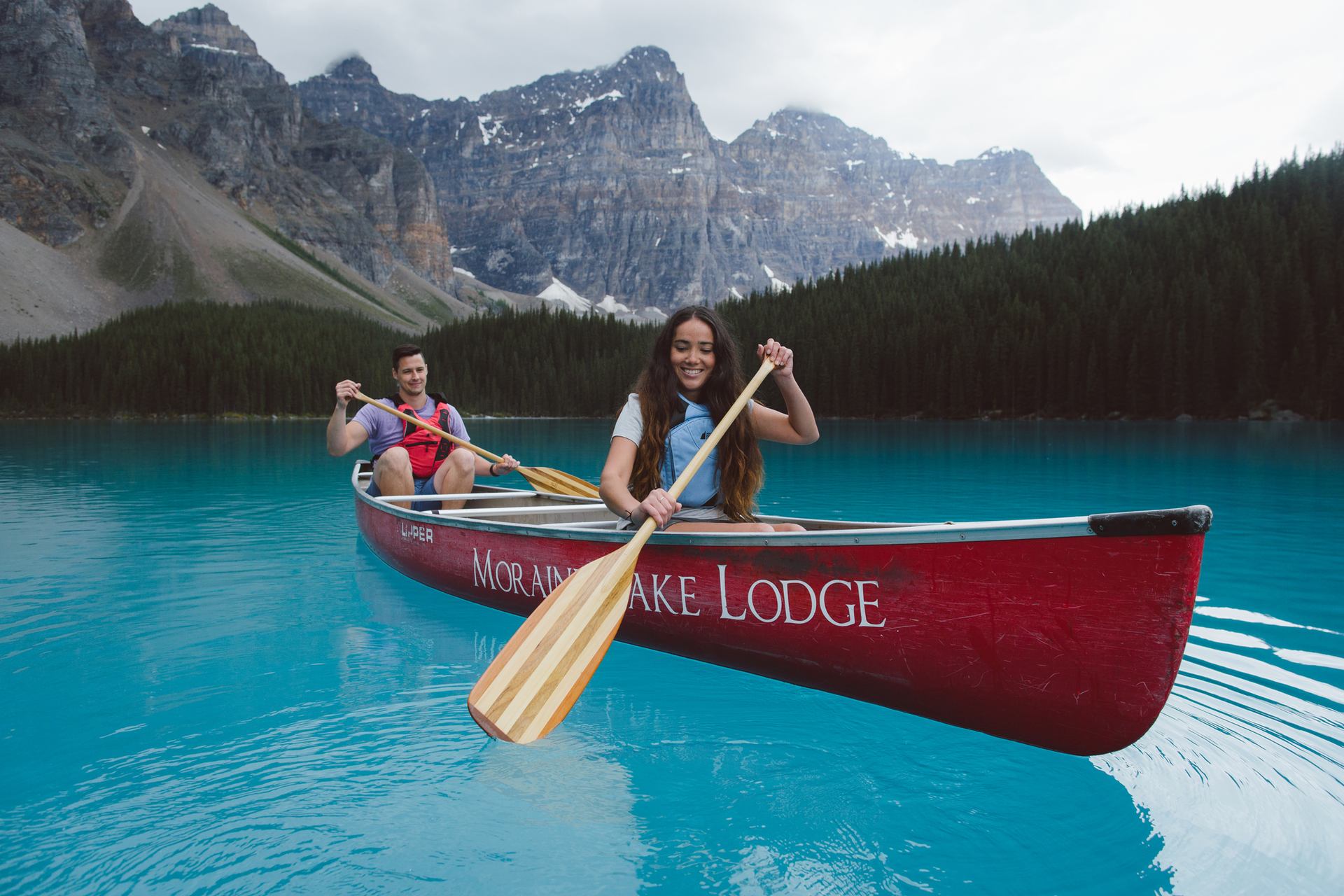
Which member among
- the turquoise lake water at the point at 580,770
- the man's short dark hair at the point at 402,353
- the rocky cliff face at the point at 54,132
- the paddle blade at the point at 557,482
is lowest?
the turquoise lake water at the point at 580,770

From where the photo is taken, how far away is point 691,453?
5758 millimetres

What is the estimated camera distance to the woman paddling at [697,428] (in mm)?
5547

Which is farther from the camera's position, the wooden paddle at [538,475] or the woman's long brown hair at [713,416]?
the wooden paddle at [538,475]

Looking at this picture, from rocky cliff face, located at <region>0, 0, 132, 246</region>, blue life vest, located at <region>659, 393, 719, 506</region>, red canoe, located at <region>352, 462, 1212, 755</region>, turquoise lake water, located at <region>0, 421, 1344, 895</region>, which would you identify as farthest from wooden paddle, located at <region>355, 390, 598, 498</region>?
rocky cliff face, located at <region>0, 0, 132, 246</region>

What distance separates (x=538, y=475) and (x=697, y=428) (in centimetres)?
572

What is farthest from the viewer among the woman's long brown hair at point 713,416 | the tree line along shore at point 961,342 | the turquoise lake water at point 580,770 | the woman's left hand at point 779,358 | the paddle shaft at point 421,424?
the tree line along shore at point 961,342

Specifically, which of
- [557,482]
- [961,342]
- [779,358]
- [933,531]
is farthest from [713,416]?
[961,342]

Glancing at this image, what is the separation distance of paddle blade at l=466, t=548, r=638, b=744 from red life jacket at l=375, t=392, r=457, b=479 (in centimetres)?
532

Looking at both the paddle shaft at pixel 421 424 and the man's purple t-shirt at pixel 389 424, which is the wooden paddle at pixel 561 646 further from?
the man's purple t-shirt at pixel 389 424

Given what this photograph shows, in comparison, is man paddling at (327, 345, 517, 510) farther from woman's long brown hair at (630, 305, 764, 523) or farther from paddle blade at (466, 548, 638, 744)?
paddle blade at (466, 548, 638, 744)

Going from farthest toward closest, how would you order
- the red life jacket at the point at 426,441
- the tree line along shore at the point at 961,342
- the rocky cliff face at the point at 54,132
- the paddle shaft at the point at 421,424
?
the rocky cliff face at the point at 54,132, the tree line along shore at the point at 961,342, the red life jacket at the point at 426,441, the paddle shaft at the point at 421,424

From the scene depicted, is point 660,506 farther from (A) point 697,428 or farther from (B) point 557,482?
(B) point 557,482

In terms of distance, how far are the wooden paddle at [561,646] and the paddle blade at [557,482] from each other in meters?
5.15

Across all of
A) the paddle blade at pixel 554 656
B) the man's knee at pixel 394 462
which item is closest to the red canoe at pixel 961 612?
the paddle blade at pixel 554 656
